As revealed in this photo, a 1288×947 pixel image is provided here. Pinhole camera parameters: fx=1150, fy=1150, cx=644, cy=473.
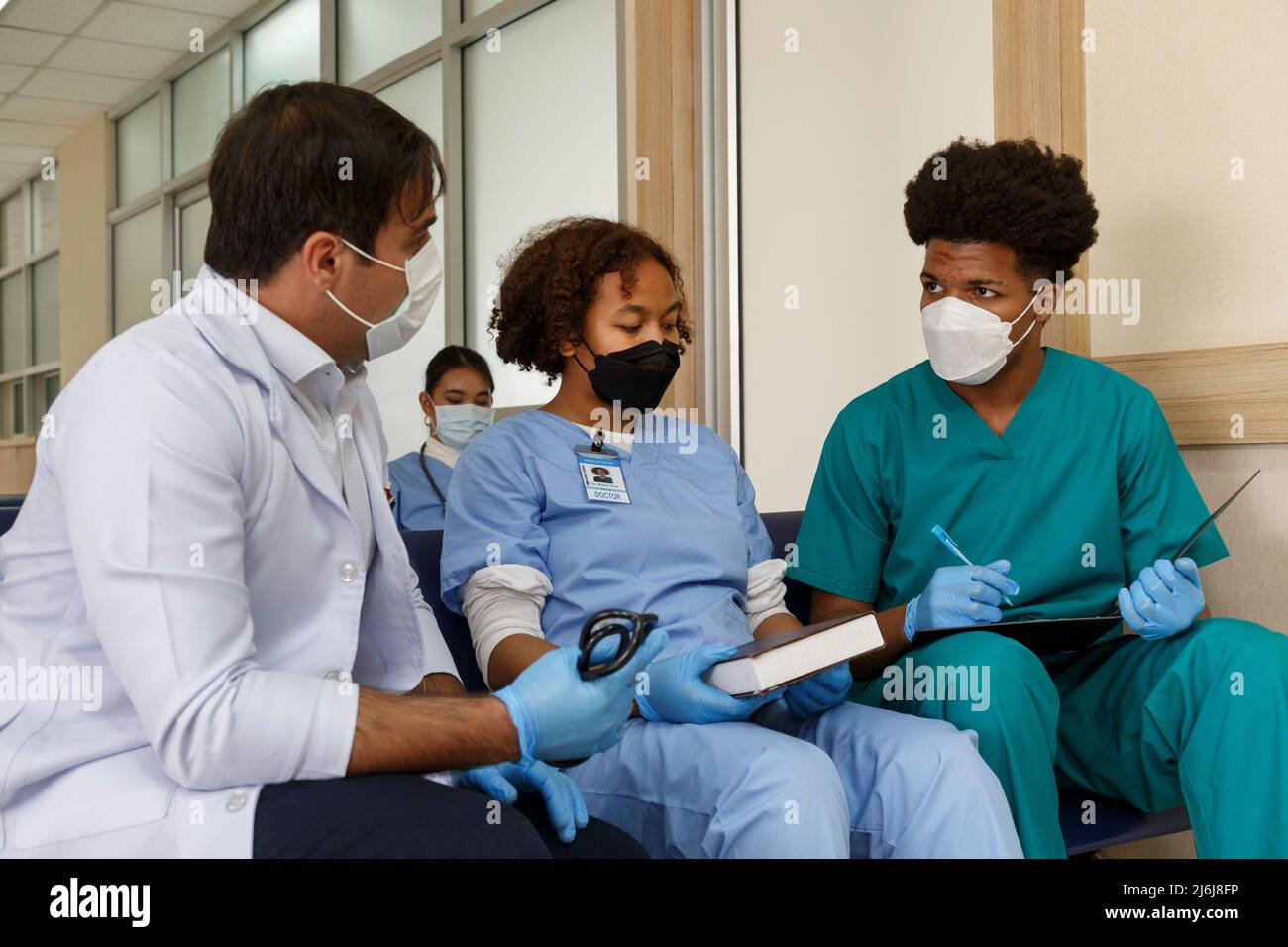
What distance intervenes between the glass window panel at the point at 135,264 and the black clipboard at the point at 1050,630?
5875mm

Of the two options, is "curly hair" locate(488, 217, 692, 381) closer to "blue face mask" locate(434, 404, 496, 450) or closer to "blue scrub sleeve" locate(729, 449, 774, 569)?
"blue scrub sleeve" locate(729, 449, 774, 569)

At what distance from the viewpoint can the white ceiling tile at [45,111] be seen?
6965 millimetres

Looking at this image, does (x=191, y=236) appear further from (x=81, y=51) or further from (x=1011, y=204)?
(x=1011, y=204)

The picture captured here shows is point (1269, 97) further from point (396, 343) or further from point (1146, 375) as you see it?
point (396, 343)

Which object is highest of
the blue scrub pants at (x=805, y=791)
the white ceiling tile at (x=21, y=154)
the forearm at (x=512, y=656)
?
the white ceiling tile at (x=21, y=154)

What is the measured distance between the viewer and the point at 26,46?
613 centimetres

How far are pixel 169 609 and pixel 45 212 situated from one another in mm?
8612

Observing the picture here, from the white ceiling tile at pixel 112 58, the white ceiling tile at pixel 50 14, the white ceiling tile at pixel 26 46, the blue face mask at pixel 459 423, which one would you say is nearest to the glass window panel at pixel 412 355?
the blue face mask at pixel 459 423

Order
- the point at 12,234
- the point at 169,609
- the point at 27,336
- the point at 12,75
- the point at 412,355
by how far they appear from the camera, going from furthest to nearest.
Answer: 1. the point at 12,234
2. the point at 27,336
3. the point at 12,75
4. the point at 412,355
5. the point at 169,609

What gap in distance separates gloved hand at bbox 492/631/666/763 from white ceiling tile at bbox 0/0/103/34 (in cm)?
574

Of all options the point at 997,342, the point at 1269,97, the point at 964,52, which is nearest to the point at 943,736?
the point at 997,342

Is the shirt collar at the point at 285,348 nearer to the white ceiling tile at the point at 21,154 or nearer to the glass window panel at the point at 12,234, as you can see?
the white ceiling tile at the point at 21,154

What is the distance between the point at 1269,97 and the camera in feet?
5.95

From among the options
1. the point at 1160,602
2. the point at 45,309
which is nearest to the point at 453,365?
the point at 1160,602
